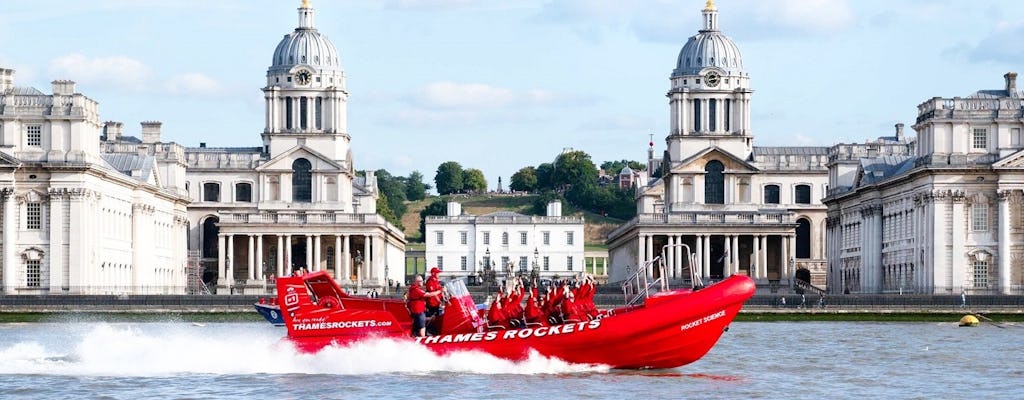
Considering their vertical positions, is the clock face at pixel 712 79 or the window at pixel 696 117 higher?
the clock face at pixel 712 79

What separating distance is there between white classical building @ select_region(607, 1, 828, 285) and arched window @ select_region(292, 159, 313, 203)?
23521 millimetres

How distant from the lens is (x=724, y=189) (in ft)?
532

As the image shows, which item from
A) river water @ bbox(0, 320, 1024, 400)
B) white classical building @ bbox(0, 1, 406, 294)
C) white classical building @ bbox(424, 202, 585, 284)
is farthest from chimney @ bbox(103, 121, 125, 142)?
river water @ bbox(0, 320, 1024, 400)

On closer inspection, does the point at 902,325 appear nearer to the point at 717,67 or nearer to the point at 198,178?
the point at 717,67

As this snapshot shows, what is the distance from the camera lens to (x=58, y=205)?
11775 centimetres

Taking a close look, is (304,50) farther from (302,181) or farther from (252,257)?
(252,257)

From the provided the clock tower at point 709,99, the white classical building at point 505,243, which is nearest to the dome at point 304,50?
the clock tower at point 709,99

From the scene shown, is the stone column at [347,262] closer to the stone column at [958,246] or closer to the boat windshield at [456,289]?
the stone column at [958,246]

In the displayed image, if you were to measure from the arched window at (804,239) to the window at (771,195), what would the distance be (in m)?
2.50

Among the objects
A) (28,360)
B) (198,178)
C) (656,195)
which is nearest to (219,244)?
(198,178)

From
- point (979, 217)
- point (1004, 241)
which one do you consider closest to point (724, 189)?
point (979, 217)

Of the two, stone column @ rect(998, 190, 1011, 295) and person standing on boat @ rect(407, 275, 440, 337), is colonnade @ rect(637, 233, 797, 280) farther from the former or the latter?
person standing on boat @ rect(407, 275, 440, 337)

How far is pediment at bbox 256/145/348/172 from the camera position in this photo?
521ft

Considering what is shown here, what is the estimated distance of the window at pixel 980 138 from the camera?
119 metres
